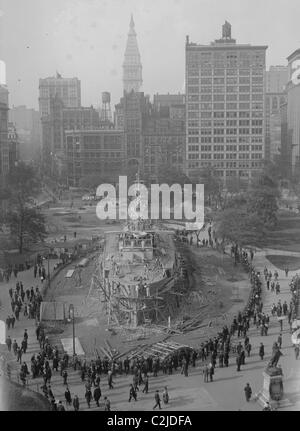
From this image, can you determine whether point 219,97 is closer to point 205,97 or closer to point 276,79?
point 205,97

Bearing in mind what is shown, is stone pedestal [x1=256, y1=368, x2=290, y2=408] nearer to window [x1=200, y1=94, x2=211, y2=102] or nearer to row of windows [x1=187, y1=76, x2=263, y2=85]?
row of windows [x1=187, y1=76, x2=263, y2=85]

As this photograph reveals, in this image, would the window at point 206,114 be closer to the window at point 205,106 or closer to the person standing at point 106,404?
the window at point 205,106

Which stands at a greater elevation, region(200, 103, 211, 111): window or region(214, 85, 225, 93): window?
region(214, 85, 225, 93): window

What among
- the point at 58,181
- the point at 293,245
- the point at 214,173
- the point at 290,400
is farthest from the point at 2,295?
the point at 58,181

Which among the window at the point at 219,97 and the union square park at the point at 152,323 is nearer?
the union square park at the point at 152,323

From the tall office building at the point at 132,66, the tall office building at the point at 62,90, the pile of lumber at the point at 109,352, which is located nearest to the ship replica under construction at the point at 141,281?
the pile of lumber at the point at 109,352

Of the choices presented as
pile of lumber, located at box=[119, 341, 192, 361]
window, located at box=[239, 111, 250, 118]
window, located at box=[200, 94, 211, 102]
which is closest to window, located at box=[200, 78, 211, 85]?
window, located at box=[200, 94, 211, 102]

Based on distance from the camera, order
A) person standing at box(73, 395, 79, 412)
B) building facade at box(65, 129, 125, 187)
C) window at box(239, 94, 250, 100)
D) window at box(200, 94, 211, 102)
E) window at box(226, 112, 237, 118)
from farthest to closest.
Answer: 1. building facade at box(65, 129, 125, 187)
2. window at box(226, 112, 237, 118)
3. window at box(200, 94, 211, 102)
4. window at box(239, 94, 250, 100)
5. person standing at box(73, 395, 79, 412)
